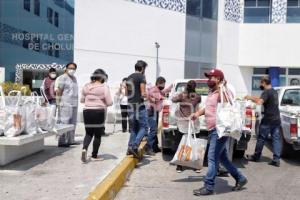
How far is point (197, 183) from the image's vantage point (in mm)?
7137

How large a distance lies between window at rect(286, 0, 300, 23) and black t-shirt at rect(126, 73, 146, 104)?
670 inches

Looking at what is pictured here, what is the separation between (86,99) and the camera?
759cm

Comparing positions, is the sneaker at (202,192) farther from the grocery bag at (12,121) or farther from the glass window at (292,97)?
the glass window at (292,97)

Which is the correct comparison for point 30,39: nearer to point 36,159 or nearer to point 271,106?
point 36,159

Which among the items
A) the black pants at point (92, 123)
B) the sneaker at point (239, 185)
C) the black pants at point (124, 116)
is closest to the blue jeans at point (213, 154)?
the sneaker at point (239, 185)

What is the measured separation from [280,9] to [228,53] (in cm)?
370

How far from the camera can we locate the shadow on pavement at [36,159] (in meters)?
7.14

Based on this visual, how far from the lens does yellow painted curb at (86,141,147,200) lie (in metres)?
5.52

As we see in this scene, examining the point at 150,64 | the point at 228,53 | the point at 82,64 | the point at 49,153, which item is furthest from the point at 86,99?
the point at 228,53

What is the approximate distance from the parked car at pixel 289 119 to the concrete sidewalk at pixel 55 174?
3.27 meters

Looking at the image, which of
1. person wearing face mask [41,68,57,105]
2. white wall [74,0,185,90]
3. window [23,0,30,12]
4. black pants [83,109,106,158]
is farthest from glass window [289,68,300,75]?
black pants [83,109,106,158]

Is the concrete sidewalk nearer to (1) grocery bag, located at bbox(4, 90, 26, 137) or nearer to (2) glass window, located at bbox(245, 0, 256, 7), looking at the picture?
(1) grocery bag, located at bbox(4, 90, 26, 137)

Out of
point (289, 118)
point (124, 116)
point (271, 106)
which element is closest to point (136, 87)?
point (271, 106)

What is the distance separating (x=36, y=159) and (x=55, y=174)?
1.28 meters
